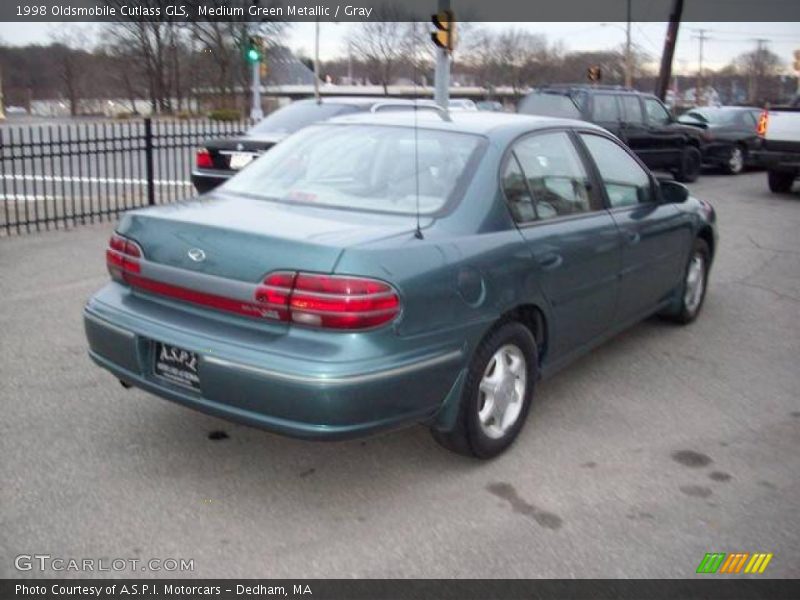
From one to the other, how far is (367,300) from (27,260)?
5967mm

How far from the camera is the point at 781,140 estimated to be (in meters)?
14.1

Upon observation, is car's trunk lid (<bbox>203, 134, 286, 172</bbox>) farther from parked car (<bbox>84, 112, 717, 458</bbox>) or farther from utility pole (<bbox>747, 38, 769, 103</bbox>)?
utility pole (<bbox>747, 38, 769, 103</bbox>)

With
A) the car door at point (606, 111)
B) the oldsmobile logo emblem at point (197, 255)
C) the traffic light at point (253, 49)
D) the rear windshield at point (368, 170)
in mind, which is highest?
the traffic light at point (253, 49)

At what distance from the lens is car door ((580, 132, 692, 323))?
16.0 ft

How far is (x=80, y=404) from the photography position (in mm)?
4434

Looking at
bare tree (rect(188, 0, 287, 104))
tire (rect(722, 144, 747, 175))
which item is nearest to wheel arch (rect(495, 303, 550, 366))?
bare tree (rect(188, 0, 287, 104))

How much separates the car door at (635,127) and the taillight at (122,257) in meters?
12.8

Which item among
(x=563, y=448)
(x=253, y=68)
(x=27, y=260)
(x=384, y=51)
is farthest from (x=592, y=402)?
(x=253, y=68)

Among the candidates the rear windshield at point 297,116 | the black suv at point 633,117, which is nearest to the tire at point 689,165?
the black suv at point 633,117

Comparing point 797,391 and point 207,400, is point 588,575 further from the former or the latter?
point 797,391

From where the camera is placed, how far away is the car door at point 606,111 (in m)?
14.9

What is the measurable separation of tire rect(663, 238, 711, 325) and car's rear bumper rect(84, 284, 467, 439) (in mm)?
3216

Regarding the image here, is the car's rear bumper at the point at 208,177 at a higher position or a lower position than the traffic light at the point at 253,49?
lower

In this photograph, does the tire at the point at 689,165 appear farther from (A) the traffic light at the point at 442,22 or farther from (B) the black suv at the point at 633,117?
(A) the traffic light at the point at 442,22
